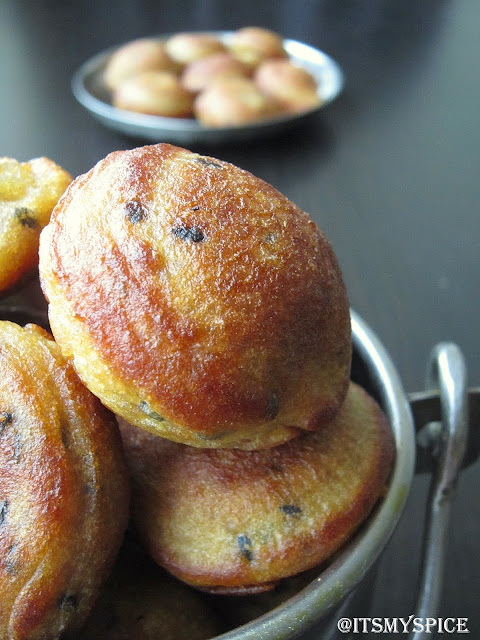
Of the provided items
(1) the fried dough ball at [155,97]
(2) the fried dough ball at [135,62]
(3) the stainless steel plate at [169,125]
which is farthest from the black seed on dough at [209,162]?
(2) the fried dough ball at [135,62]

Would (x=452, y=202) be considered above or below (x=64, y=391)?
below

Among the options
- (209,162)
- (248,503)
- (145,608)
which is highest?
(209,162)

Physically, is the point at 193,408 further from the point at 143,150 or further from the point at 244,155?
the point at 244,155

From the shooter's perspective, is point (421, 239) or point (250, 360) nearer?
point (250, 360)

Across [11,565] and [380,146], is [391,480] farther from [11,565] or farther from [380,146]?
[380,146]

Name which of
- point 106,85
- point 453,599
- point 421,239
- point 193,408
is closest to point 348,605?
point 193,408

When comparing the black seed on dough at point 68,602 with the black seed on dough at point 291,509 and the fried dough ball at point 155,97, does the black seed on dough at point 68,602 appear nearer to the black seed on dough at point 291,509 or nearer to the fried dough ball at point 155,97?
the black seed on dough at point 291,509

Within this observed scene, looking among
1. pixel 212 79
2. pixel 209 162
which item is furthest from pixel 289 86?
pixel 209 162
